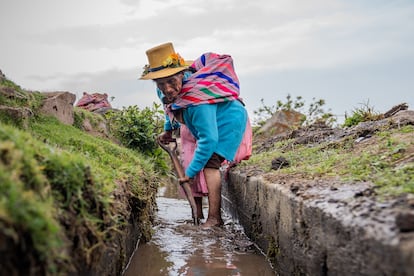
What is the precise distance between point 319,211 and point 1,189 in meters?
1.65

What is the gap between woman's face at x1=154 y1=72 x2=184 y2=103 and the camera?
4523 mm

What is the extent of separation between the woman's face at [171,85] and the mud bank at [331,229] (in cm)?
126

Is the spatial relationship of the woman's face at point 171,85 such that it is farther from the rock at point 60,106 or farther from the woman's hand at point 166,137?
the rock at point 60,106

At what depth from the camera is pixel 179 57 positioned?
15.1ft

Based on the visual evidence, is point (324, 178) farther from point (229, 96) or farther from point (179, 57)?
point (179, 57)

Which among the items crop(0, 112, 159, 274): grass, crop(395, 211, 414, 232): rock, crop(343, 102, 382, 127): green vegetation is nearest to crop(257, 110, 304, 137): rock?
crop(343, 102, 382, 127): green vegetation

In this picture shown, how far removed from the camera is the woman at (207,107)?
14.6ft

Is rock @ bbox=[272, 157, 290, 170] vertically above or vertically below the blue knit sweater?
below

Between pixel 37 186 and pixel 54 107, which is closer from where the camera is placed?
pixel 37 186

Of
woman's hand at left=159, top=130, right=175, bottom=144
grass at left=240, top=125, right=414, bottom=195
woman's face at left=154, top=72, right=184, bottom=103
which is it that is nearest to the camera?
grass at left=240, top=125, right=414, bottom=195

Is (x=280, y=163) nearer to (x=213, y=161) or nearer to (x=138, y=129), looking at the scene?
(x=213, y=161)

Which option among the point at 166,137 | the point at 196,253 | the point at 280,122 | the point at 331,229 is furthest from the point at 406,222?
the point at 280,122

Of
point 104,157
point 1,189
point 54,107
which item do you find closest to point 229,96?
point 104,157

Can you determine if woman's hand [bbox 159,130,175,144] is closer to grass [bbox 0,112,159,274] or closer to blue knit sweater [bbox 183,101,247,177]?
blue knit sweater [bbox 183,101,247,177]
